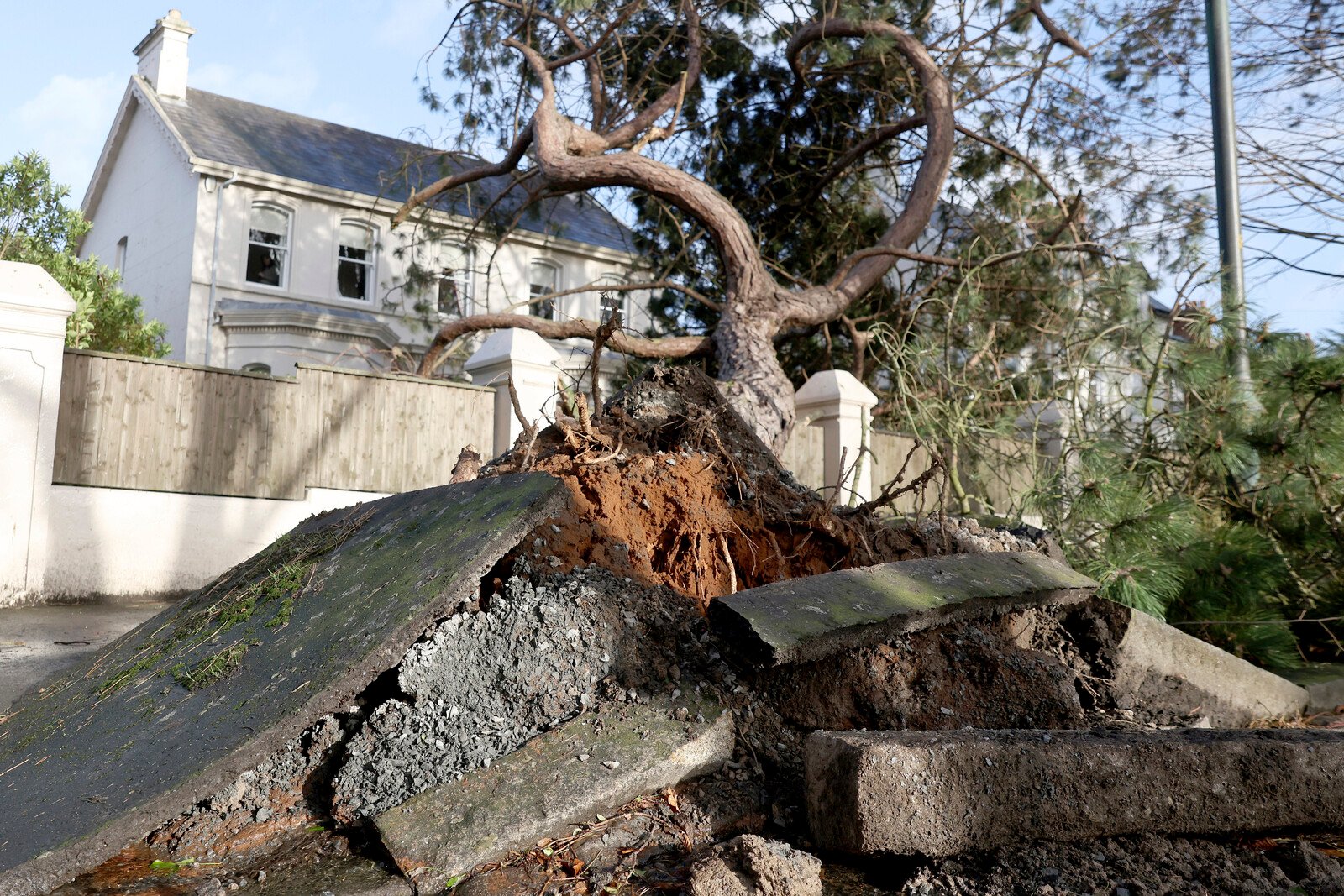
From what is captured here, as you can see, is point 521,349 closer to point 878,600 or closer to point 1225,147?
point 1225,147

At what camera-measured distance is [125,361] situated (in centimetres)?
853

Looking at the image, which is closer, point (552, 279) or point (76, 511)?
point (76, 511)

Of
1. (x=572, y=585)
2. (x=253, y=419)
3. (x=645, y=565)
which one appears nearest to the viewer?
(x=572, y=585)

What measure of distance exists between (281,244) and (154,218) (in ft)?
10.0

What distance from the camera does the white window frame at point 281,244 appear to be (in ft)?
62.3

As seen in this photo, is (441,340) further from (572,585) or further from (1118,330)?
(572,585)

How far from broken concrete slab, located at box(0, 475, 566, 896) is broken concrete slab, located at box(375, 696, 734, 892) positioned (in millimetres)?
379

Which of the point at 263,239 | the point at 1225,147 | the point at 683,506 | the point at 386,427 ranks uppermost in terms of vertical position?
the point at 263,239

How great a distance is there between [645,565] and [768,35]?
10184mm

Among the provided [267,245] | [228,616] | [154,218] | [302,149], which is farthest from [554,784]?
[302,149]

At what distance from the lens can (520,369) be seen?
9.50 meters

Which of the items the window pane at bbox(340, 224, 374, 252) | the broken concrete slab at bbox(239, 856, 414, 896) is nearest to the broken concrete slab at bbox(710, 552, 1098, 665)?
the broken concrete slab at bbox(239, 856, 414, 896)

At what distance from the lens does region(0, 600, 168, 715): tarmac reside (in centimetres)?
522

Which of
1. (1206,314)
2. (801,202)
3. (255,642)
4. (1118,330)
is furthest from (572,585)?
(801,202)
